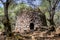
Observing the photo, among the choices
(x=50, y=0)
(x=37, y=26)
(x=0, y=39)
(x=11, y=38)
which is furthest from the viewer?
(x=37, y=26)

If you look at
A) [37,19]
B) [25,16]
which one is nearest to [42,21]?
[37,19]

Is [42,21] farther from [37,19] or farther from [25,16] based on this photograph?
[25,16]

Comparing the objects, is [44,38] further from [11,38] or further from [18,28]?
[18,28]

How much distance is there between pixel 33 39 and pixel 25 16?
1011 centimetres

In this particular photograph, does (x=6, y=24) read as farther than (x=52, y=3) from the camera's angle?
No

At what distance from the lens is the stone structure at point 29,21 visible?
26.0 m

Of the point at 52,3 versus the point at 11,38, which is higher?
the point at 52,3

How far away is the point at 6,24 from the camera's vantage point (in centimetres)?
1602

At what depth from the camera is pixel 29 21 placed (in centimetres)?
2608

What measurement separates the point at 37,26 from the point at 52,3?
4.63 m

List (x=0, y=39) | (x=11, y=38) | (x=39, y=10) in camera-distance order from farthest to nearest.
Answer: (x=39, y=10)
(x=0, y=39)
(x=11, y=38)

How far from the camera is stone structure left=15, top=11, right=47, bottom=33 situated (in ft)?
85.4

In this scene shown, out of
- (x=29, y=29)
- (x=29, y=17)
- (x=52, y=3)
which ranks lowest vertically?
(x=29, y=29)

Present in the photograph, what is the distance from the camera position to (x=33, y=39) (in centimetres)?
1695
